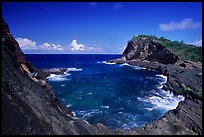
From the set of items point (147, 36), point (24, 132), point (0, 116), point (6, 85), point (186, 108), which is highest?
point (147, 36)

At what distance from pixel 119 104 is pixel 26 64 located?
18.6 metres

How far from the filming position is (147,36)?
12175cm

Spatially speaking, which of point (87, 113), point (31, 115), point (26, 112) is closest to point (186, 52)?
point (87, 113)

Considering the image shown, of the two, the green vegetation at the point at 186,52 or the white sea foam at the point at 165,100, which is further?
the green vegetation at the point at 186,52

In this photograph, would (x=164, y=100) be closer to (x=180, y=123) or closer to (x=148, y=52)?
(x=180, y=123)

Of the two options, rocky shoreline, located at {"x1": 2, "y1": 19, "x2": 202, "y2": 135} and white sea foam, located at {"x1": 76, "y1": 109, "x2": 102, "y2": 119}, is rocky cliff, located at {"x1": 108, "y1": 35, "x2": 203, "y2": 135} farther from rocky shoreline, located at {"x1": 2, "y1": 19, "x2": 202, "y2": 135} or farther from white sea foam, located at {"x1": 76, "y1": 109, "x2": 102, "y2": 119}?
white sea foam, located at {"x1": 76, "y1": 109, "x2": 102, "y2": 119}

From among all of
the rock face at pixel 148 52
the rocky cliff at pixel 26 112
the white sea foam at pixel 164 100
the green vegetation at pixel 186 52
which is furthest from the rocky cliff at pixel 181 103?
the rocky cliff at pixel 26 112

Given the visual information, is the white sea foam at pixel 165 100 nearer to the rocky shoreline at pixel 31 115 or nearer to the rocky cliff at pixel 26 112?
the rocky shoreline at pixel 31 115

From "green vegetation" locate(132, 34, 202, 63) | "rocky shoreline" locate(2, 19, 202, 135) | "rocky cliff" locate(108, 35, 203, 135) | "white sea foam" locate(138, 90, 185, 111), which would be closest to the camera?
"rocky shoreline" locate(2, 19, 202, 135)

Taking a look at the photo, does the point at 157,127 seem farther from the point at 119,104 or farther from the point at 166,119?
the point at 119,104

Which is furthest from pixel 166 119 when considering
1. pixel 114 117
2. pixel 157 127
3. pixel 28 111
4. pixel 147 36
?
pixel 147 36

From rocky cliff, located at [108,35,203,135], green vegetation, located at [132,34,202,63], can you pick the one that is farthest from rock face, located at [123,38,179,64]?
green vegetation, located at [132,34,202,63]

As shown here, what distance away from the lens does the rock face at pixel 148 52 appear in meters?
95.3

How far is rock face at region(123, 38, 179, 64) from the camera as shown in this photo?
95312mm
